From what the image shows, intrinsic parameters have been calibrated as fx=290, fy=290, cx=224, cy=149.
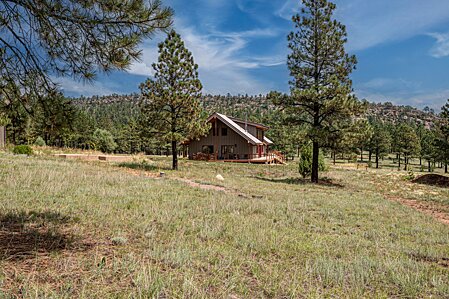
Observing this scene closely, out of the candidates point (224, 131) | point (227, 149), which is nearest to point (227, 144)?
point (227, 149)

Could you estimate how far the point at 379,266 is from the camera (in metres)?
4.58

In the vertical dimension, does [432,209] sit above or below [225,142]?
below

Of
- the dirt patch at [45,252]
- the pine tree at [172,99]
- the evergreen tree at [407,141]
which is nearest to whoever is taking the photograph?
the dirt patch at [45,252]

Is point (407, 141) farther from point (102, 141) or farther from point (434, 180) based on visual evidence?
point (102, 141)

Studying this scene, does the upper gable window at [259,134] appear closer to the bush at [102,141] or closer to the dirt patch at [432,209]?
the dirt patch at [432,209]

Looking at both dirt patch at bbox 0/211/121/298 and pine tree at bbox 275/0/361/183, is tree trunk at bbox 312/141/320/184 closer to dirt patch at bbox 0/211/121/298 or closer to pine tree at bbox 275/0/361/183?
pine tree at bbox 275/0/361/183

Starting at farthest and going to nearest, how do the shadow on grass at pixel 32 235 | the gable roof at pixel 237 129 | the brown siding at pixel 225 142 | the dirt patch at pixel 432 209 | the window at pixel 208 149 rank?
1. the window at pixel 208 149
2. the brown siding at pixel 225 142
3. the gable roof at pixel 237 129
4. the dirt patch at pixel 432 209
5. the shadow on grass at pixel 32 235

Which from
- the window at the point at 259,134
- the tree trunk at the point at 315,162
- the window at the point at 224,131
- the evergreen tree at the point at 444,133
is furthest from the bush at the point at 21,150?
the evergreen tree at the point at 444,133

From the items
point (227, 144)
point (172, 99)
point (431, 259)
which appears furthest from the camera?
point (227, 144)

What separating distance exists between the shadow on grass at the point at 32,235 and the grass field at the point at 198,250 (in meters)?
0.02

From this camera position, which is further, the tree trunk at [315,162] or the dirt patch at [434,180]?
the dirt patch at [434,180]

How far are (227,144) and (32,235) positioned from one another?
35482 mm

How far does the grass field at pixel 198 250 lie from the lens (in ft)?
11.5

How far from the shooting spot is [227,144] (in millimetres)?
40250
